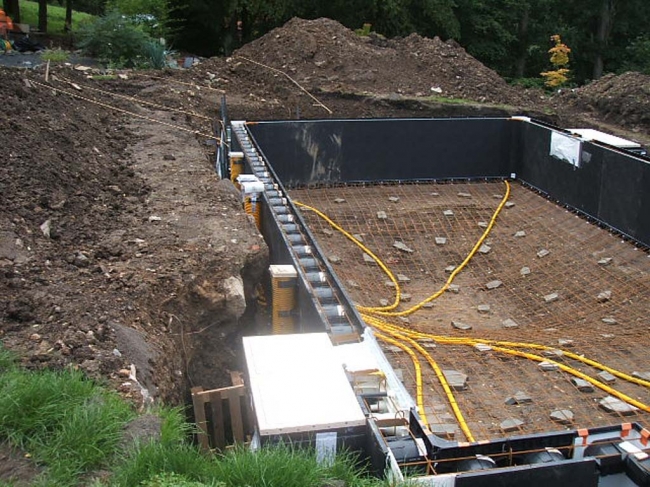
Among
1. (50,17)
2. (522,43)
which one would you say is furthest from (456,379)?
(50,17)

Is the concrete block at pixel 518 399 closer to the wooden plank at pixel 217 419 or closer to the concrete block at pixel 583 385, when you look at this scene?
the concrete block at pixel 583 385

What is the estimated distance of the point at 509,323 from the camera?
911 cm

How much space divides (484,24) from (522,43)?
7.62 feet

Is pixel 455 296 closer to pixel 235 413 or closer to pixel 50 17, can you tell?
pixel 235 413

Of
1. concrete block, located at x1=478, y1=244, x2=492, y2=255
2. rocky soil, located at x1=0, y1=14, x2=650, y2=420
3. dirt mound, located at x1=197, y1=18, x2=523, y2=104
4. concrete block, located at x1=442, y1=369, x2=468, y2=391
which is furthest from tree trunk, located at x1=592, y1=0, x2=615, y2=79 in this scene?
concrete block, located at x1=442, y1=369, x2=468, y2=391

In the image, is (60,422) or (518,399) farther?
(518,399)

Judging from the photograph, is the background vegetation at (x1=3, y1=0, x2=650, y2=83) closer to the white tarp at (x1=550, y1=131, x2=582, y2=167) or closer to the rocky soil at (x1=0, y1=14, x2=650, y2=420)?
the rocky soil at (x1=0, y1=14, x2=650, y2=420)

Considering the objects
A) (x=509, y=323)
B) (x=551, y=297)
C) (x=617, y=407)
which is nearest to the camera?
(x=617, y=407)

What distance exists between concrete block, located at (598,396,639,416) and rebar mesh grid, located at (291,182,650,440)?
0.05 metres

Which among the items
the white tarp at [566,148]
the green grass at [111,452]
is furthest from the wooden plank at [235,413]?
the white tarp at [566,148]

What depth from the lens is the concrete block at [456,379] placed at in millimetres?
7199

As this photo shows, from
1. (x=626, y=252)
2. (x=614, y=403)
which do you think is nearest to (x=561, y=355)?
(x=614, y=403)

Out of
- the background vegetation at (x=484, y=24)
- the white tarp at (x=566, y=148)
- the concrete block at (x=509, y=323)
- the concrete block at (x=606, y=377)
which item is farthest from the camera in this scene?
the background vegetation at (x=484, y=24)

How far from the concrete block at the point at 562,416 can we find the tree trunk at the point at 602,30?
91.9 feet
